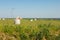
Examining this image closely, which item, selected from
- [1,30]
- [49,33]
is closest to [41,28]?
[49,33]

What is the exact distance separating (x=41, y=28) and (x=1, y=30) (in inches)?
135

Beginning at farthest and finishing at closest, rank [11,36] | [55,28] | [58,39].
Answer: [55,28] → [58,39] → [11,36]

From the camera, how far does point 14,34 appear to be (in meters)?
18.2

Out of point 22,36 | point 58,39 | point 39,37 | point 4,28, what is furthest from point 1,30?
point 58,39

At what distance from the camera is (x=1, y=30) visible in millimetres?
18406

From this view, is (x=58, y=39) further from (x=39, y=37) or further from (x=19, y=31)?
(x=19, y=31)

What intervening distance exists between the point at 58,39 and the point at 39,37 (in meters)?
1.67

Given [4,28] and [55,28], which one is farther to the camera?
[55,28]

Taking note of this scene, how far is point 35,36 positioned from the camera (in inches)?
728

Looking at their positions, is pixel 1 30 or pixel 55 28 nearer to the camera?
pixel 1 30

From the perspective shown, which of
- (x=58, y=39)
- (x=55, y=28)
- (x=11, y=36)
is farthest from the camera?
(x=55, y=28)

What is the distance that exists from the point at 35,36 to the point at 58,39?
200cm

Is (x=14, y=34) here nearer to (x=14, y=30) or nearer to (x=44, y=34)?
(x=14, y=30)

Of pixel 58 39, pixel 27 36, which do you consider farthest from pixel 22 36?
pixel 58 39
